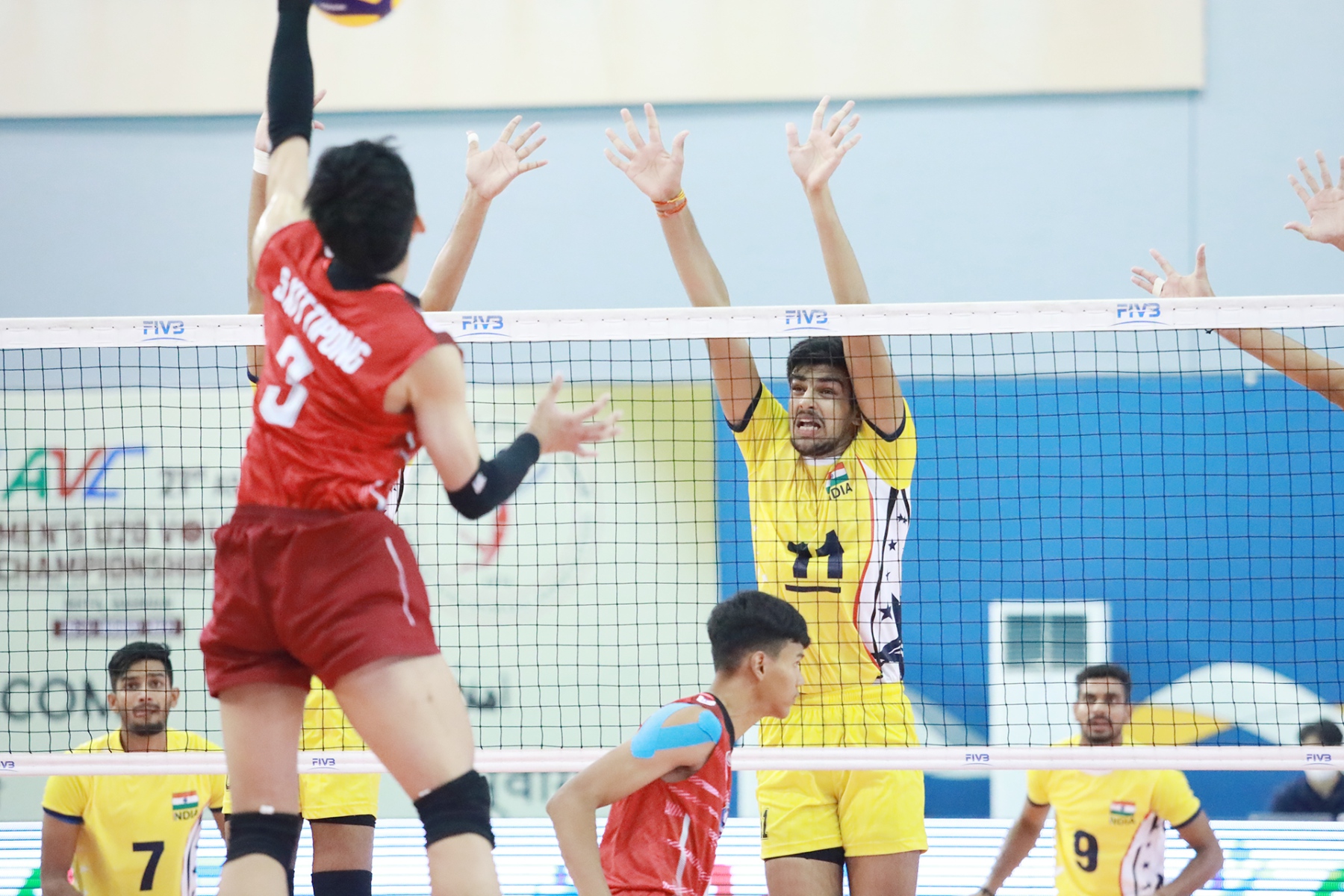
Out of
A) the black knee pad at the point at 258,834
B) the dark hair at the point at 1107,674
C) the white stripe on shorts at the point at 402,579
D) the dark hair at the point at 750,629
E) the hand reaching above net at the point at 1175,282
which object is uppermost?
the hand reaching above net at the point at 1175,282

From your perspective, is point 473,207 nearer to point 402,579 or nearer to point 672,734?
point 672,734

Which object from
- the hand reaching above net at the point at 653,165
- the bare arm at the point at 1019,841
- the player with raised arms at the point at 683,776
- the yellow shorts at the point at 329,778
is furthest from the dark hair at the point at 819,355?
the bare arm at the point at 1019,841

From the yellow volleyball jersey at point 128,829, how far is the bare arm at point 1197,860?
4236 millimetres

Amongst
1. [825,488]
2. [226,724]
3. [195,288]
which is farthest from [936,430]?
[226,724]

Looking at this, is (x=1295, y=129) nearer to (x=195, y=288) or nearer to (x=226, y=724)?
(x=195, y=288)

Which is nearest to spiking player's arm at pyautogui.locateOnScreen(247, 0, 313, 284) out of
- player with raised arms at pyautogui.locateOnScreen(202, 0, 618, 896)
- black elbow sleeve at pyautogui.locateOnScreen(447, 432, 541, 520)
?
player with raised arms at pyautogui.locateOnScreen(202, 0, 618, 896)

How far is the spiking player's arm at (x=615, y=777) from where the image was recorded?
344cm

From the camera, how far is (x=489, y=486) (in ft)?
9.04

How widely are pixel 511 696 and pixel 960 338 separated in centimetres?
364

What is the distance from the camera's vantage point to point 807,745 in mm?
4512

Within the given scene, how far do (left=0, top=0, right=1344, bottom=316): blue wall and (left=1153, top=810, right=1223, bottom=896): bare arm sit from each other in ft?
11.7

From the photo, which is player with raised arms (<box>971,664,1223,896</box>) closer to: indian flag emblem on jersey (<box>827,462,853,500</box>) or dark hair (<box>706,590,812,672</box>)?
indian flag emblem on jersey (<box>827,462,853,500</box>)

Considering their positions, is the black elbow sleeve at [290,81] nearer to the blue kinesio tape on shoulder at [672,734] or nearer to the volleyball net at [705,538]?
the blue kinesio tape on shoulder at [672,734]

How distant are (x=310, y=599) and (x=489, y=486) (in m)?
0.42
